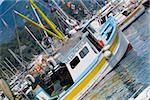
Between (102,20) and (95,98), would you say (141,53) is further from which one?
(102,20)

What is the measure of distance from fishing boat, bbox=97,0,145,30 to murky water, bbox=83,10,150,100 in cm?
885

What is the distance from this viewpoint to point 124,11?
40.8 m

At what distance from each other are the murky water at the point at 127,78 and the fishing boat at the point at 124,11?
29.0 feet

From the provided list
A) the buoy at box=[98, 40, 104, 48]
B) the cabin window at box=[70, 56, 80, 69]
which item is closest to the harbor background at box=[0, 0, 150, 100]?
the buoy at box=[98, 40, 104, 48]

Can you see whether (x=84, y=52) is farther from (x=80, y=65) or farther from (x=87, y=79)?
(x=87, y=79)

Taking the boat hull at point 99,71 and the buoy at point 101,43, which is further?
A: the buoy at point 101,43

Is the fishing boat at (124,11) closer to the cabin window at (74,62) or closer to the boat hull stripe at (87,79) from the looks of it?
the boat hull stripe at (87,79)

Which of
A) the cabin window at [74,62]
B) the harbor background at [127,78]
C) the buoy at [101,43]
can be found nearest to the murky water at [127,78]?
the harbor background at [127,78]

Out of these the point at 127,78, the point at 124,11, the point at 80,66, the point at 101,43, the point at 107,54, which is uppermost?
the point at 80,66

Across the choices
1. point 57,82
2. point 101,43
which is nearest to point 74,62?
point 57,82

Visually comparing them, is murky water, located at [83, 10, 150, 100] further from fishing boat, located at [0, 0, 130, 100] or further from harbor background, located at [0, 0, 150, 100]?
fishing boat, located at [0, 0, 130, 100]

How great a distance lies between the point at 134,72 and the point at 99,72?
193cm

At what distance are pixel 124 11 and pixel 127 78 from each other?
60.5ft

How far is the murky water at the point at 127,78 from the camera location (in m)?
21.2
